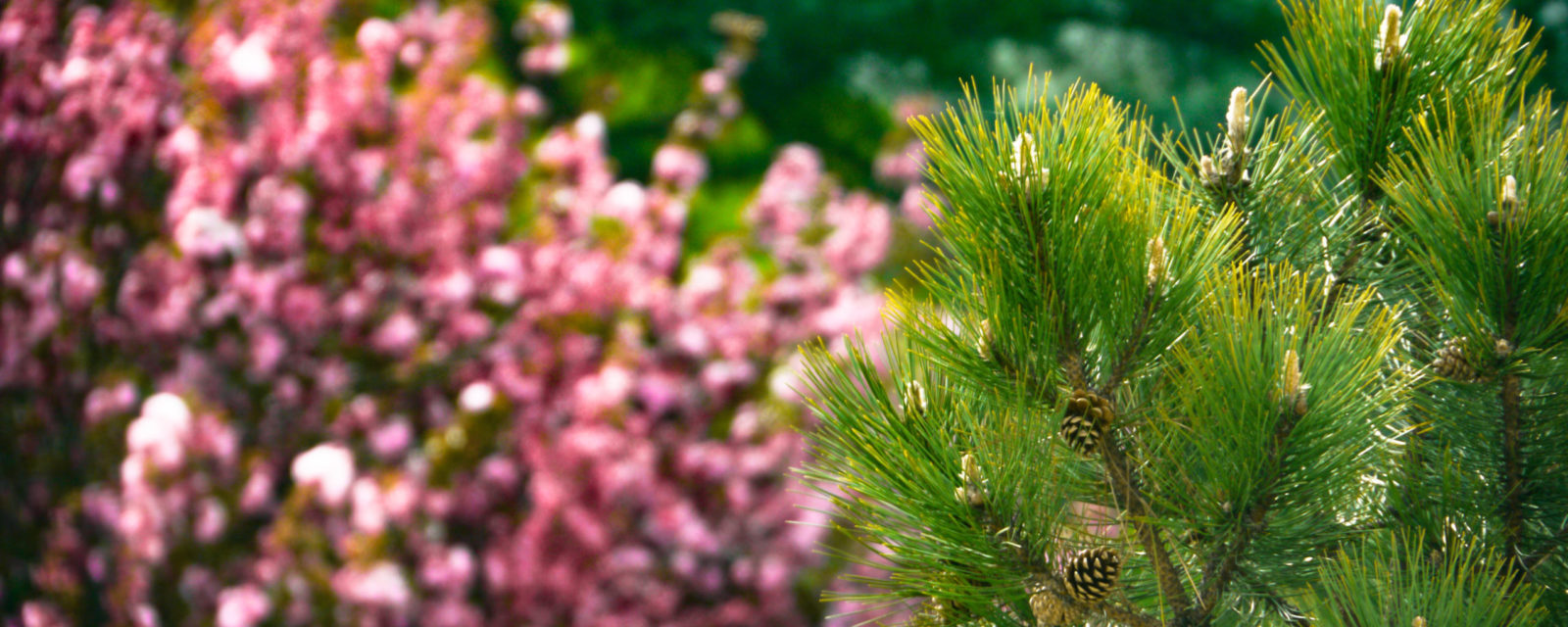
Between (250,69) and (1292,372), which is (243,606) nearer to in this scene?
(250,69)

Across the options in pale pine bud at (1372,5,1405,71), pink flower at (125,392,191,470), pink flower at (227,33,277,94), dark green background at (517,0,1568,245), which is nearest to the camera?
pale pine bud at (1372,5,1405,71)

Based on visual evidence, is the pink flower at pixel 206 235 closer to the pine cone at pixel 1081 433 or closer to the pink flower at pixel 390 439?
the pink flower at pixel 390 439

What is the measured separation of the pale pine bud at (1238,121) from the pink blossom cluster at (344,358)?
1.61 m

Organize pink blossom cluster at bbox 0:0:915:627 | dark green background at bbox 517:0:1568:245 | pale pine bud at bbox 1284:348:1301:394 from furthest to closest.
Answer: dark green background at bbox 517:0:1568:245 < pink blossom cluster at bbox 0:0:915:627 < pale pine bud at bbox 1284:348:1301:394

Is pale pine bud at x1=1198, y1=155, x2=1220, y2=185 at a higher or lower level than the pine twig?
higher

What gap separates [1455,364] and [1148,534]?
0.21 m

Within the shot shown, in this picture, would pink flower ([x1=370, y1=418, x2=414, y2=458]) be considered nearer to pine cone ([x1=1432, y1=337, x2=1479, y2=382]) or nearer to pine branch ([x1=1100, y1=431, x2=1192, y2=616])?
pine branch ([x1=1100, y1=431, x2=1192, y2=616])

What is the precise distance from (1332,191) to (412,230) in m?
2.11

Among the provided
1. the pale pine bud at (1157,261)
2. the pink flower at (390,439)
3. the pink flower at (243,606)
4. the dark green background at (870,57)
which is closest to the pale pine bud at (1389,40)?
the pale pine bud at (1157,261)

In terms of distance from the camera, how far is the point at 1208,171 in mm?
707

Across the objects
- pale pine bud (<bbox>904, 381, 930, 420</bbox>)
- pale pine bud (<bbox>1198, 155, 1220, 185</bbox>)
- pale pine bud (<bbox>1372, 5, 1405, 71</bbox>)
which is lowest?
pale pine bud (<bbox>904, 381, 930, 420</bbox>)

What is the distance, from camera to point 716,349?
2420 millimetres

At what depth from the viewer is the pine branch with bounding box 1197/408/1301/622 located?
0.55m

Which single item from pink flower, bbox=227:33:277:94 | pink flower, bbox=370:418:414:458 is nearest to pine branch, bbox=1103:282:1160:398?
pink flower, bbox=370:418:414:458
